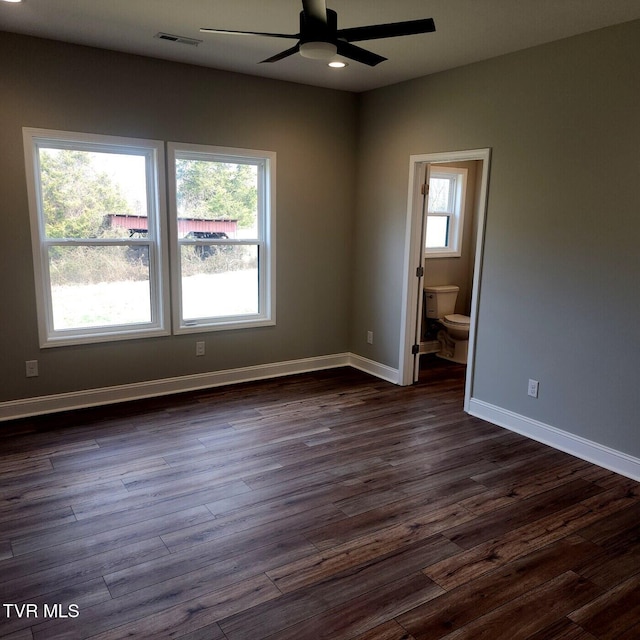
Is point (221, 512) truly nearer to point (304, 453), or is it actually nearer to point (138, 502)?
point (138, 502)

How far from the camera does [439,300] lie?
593 centimetres

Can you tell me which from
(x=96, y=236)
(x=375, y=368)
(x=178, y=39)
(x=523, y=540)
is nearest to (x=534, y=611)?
(x=523, y=540)

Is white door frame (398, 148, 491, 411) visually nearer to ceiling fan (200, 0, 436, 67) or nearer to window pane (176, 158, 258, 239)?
window pane (176, 158, 258, 239)

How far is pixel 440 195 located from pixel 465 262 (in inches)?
33.7

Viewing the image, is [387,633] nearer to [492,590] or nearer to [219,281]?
[492,590]

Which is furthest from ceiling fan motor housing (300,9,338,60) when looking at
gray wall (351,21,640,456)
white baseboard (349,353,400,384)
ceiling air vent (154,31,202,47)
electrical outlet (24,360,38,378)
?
white baseboard (349,353,400,384)

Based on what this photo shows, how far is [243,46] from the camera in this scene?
369 cm

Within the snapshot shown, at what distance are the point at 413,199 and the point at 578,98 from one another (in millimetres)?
1592

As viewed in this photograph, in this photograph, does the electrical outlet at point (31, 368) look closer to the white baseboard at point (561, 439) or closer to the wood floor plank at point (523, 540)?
the wood floor plank at point (523, 540)

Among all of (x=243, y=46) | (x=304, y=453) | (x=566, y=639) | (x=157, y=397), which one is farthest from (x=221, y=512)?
(x=243, y=46)

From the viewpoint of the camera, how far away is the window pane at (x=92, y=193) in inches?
153

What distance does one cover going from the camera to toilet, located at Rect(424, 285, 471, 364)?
226 inches

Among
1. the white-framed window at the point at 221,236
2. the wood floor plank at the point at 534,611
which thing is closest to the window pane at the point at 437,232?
the white-framed window at the point at 221,236

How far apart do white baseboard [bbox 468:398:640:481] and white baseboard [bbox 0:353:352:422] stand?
5.65 feet
